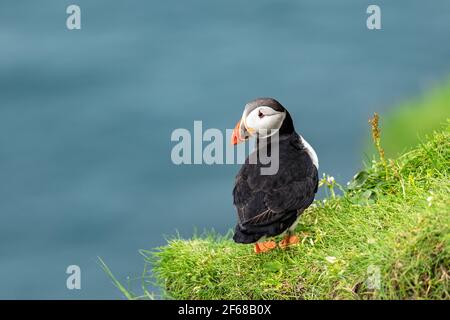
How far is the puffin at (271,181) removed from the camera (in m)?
6.15

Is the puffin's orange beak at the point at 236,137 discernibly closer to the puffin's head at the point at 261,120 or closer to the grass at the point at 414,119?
the puffin's head at the point at 261,120

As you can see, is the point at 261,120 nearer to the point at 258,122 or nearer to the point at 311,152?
the point at 258,122

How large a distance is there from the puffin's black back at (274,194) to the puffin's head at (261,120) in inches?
5.1

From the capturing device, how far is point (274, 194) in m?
6.22

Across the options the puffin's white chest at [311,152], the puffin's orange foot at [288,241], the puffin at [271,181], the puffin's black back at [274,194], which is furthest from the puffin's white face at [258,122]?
the puffin's orange foot at [288,241]

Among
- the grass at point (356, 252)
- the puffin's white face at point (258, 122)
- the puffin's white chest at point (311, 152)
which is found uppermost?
the puffin's white face at point (258, 122)

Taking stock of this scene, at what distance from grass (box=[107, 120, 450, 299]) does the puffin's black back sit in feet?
1.17

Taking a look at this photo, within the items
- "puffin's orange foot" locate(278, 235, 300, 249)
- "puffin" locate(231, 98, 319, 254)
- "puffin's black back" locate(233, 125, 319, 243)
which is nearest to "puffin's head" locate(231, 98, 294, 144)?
"puffin" locate(231, 98, 319, 254)

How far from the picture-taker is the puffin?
615 centimetres

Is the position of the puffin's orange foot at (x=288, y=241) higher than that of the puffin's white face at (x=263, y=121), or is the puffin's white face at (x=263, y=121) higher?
the puffin's white face at (x=263, y=121)
